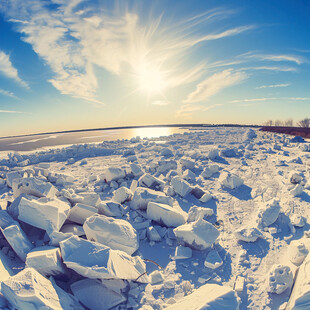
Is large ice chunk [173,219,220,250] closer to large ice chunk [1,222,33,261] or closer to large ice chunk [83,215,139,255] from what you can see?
large ice chunk [83,215,139,255]

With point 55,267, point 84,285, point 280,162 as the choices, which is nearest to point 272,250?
point 84,285

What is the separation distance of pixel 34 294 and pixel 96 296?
20.2 inches

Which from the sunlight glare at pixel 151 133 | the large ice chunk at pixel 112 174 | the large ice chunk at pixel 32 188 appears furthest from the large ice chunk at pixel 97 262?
the sunlight glare at pixel 151 133

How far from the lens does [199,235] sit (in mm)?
2334

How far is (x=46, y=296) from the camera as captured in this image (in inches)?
57.8

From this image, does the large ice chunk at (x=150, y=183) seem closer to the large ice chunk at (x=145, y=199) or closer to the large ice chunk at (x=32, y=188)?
the large ice chunk at (x=145, y=199)

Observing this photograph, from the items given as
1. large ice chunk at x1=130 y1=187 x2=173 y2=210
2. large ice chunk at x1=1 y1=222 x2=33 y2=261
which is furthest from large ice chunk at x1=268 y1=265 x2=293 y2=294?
large ice chunk at x1=1 y1=222 x2=33 y2=261

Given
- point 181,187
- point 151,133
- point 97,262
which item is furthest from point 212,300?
point 151,133

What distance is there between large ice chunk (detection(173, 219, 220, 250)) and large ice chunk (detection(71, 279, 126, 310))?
3.22 ft

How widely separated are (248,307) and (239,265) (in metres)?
0.50

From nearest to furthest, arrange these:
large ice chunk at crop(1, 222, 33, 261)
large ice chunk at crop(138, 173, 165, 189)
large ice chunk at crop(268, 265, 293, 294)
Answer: large ice chunk at crop(268, 265, 293, 294) < large ice chunk at crop(1, 222, 33, 261) < large ice chunk at crop(138, 173, 165, 189)

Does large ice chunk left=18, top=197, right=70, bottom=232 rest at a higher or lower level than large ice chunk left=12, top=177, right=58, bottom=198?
lower

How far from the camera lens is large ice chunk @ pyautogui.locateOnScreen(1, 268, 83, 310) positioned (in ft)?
4.48

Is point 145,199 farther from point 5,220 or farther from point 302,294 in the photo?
point 302,294
